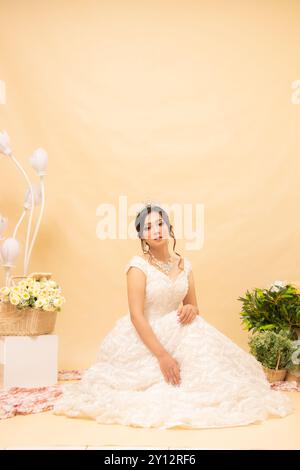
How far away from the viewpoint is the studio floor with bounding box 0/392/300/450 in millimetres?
1970

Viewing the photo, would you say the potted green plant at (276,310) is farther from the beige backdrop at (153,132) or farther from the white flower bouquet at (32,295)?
the white flower bouquet at (32,295)

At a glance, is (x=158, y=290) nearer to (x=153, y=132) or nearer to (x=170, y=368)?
(x=170, y=368)

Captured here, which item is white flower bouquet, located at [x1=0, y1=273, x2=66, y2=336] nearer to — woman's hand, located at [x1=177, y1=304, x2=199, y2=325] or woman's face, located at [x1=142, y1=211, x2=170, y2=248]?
woman's face, located at [x1=142, y1=211, x2=170, y2=248]

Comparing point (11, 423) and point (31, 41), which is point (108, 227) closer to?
point (31, 41)

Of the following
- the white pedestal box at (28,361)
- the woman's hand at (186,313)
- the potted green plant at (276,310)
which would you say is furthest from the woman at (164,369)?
the potted green plant at (276,310)

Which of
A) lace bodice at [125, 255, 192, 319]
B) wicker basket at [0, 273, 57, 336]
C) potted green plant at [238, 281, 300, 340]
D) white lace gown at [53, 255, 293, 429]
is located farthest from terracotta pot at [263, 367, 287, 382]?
wicker basket at [0, 273, 57, 336]

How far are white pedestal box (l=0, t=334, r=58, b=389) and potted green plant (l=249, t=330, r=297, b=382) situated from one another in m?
1.15

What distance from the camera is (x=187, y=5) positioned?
155 inches

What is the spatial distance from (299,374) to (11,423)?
1.63m

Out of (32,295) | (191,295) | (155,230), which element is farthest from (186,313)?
(32,295)

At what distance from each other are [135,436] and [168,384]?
390 mm
